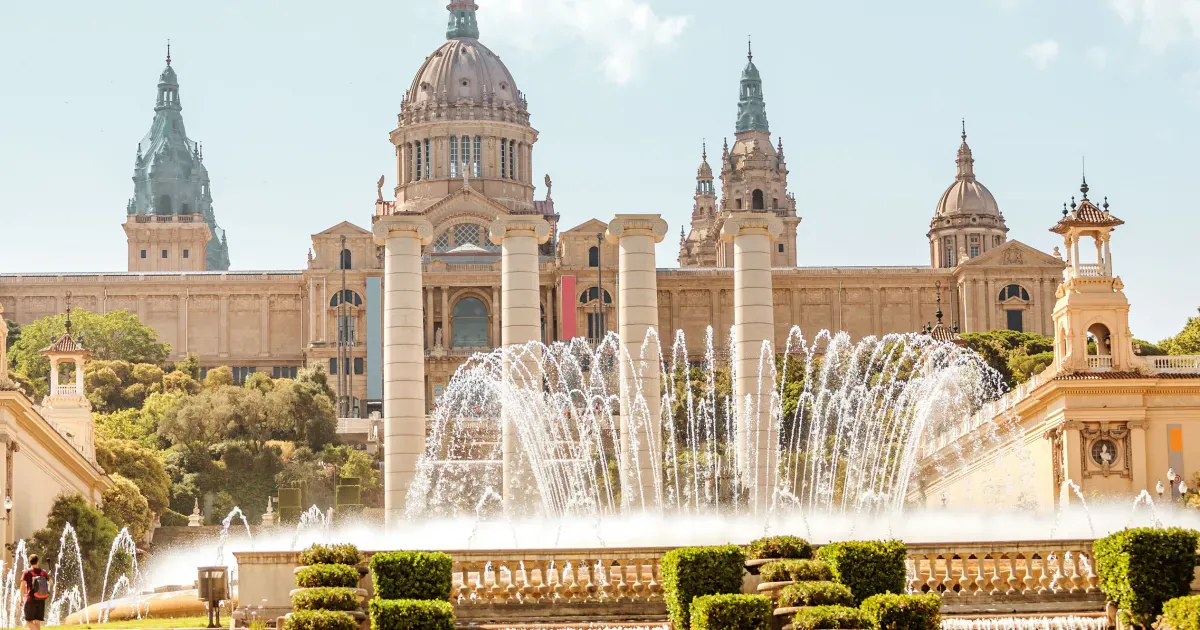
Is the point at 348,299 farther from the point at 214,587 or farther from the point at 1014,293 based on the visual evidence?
the point at 214,587

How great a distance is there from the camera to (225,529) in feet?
230

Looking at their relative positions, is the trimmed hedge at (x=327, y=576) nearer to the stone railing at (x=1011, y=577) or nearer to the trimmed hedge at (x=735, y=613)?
the trimmed hedge at (x=735, y=613)

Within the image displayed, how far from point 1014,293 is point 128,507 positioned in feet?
232

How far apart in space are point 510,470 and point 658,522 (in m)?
7.50

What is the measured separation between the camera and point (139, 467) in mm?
77062

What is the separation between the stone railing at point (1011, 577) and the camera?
28.2m

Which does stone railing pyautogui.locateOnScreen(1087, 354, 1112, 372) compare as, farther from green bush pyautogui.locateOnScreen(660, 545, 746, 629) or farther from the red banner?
the red banner

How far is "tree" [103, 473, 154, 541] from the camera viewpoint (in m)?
68.7

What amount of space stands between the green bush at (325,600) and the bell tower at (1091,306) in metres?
31.0

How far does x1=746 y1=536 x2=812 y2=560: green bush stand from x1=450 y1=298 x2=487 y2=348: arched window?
9558 centimetres

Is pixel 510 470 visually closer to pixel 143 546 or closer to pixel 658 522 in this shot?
pixel 658 522

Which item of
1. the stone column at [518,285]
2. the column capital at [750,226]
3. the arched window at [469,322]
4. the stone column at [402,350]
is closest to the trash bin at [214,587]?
the stone column at [402,350]

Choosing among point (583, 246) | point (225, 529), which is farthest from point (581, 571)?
point (583, 246)

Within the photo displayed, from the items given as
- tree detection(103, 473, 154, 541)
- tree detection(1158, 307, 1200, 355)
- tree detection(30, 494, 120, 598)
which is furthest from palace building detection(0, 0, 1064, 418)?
tree detection(30, 494, 120, 598)
